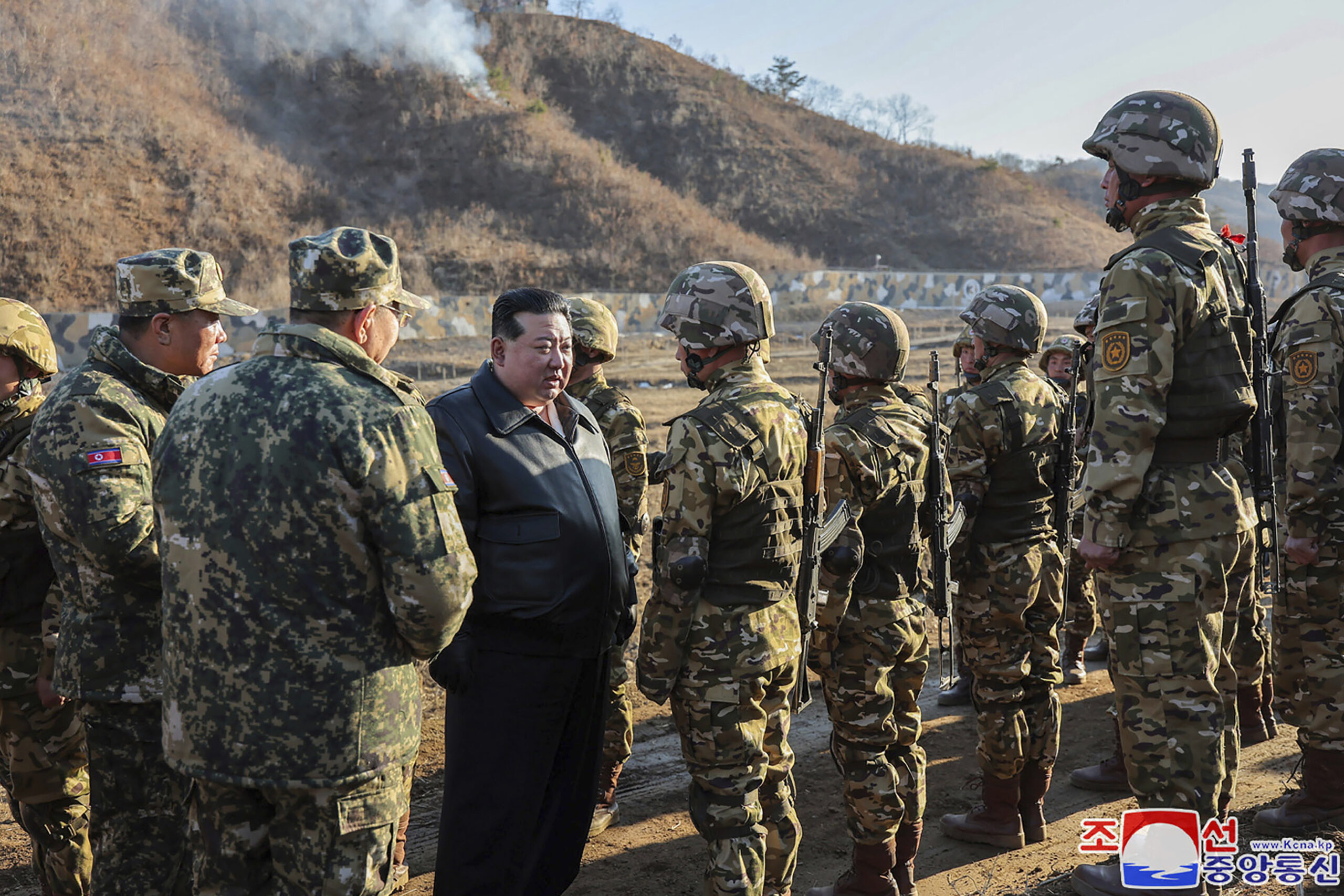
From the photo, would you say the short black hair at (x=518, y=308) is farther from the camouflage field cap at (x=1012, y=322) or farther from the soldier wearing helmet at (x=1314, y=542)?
the soldier wearing helmet at (x=1314, y=542)

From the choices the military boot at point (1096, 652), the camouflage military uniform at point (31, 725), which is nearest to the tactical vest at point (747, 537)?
the camouflage military uniform at point (31, 725)

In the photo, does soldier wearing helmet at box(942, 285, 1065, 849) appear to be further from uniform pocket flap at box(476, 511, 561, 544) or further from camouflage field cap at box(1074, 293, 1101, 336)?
uniform pocket flap at box(476, 511, 561, 544)

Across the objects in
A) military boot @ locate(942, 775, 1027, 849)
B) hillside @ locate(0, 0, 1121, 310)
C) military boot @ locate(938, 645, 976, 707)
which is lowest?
military boot @ locate(938, 645, 976, 707)

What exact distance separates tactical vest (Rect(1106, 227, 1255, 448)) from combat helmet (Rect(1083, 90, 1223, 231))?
265mm

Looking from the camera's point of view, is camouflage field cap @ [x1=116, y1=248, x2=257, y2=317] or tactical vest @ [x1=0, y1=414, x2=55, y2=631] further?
tactical vest @ [x1=0, y1=414, x2=55, y2=631]

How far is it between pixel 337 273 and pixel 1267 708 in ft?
19.8

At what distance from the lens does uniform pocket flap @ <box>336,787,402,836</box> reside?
8.59 feet

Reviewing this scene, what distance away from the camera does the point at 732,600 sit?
3559 millimetres

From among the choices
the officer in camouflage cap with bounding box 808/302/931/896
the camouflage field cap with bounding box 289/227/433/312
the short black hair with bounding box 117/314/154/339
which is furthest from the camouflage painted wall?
the camouflage field cap with bounding box 289/227/433/312

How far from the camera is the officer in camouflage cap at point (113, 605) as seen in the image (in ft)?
10.4

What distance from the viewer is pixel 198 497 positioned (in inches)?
101

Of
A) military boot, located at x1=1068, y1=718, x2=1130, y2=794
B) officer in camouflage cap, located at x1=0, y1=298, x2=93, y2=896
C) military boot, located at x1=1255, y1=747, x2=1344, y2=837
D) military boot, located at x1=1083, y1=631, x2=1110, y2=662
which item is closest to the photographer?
officer in camouflage cap, located at x1=0, y1=298, x2=93, y2=896

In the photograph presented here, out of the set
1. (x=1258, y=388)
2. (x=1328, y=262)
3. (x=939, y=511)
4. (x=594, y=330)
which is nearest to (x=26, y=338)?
(x=594, y=330)

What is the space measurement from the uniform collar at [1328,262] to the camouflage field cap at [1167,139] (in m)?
1.32
